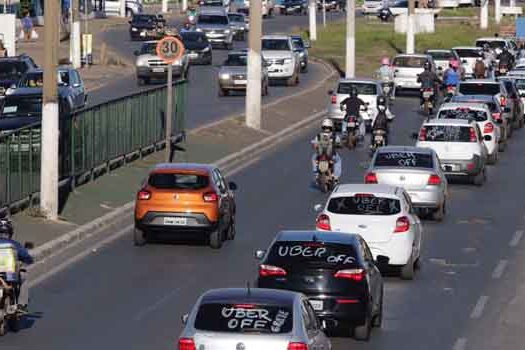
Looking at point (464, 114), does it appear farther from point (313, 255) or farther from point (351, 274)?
point (351, 274)

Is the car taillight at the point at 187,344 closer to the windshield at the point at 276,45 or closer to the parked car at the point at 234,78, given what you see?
the parked car at the point at 234,78

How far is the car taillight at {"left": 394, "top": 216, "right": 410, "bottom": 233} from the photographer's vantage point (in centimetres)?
2469

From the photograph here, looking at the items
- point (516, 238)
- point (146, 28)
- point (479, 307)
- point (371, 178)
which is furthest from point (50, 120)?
point (146, 28)

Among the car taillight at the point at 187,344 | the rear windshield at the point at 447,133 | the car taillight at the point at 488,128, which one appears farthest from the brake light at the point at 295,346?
the car taillight at the point at 488,128

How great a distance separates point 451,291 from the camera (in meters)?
23.9

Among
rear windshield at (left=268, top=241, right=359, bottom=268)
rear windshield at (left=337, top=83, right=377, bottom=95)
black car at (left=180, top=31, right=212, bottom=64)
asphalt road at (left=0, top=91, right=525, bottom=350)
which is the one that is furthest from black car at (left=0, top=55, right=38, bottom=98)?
rear windshield at (left=268, top=241, right=359, bottom=268)

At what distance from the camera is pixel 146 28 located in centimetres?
9194

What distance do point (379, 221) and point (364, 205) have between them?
0.51 m

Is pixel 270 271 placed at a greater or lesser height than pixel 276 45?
lesser

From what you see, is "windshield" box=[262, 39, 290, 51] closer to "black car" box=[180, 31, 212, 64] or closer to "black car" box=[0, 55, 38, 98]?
"black car" box=[180, 31, 212, 64]

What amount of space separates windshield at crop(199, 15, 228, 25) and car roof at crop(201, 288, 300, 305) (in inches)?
2912

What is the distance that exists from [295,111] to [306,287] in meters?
36.1

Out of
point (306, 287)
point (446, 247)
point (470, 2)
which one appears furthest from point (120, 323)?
point (470, 2)

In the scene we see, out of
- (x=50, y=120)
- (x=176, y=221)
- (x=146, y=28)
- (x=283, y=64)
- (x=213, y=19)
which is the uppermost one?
(x=213, y=19)
